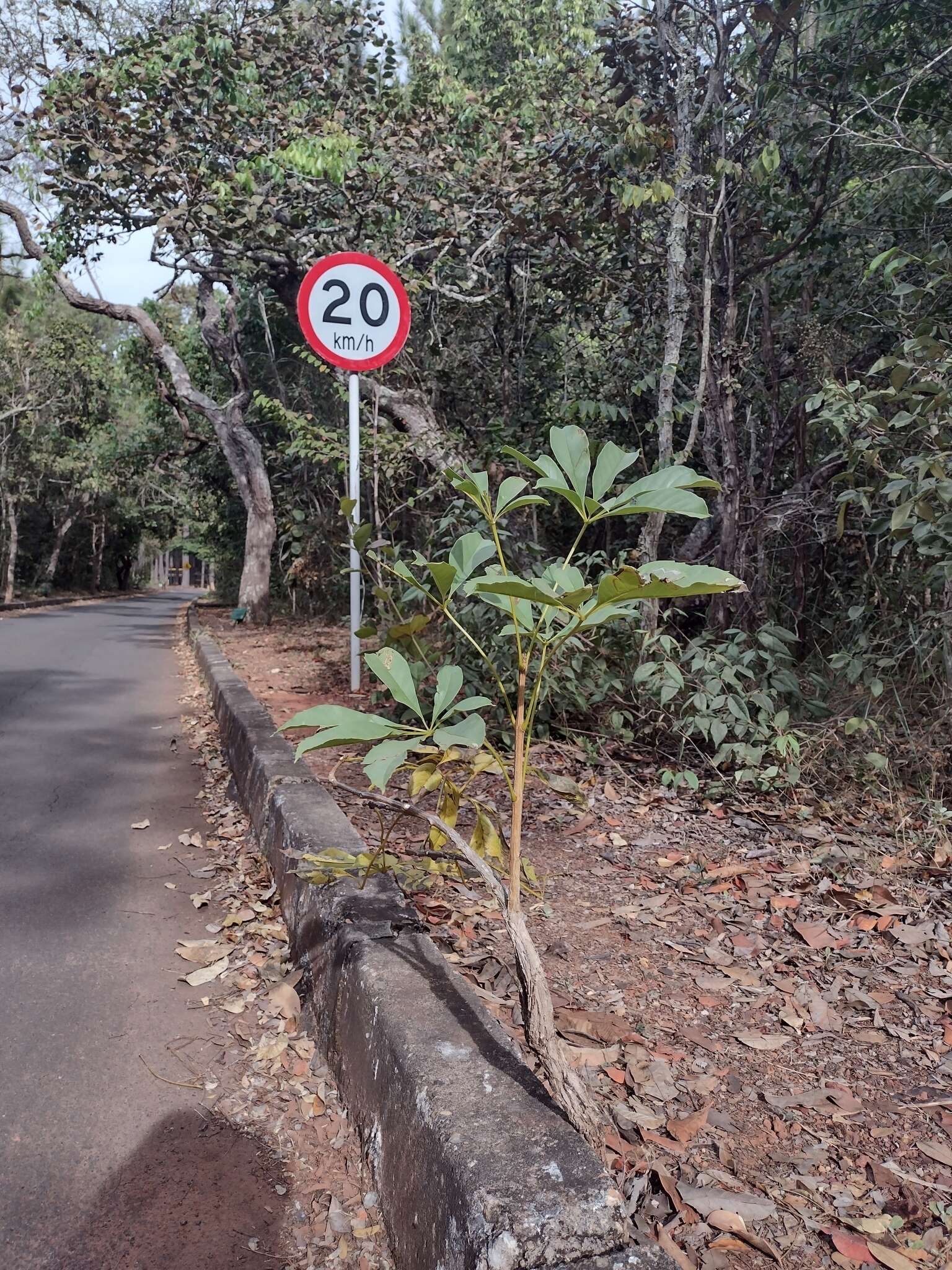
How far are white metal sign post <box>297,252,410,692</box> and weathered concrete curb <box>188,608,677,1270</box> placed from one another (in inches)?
119

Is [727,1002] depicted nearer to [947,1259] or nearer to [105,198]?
[947,1259]

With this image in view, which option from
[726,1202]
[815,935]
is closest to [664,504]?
[726,1202]

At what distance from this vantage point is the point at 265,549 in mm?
14312

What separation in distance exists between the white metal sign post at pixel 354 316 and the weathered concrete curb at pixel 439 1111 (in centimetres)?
303

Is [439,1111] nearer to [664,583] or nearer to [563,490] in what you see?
[664,583]

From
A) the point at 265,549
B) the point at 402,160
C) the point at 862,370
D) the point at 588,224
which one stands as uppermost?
the point at 402,160

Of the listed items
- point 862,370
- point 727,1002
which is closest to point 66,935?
point 727,1002

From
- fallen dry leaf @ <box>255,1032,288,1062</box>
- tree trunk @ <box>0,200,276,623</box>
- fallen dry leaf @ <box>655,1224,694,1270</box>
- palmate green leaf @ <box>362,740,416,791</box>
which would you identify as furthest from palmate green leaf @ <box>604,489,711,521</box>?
tree trunk @ <box>0,200,276,623</box>

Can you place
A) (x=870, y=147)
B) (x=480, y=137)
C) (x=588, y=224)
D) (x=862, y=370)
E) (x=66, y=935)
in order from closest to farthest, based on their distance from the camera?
1. (x=66, y=935)
2. (x=862, y=370)
3. (x=870, y=147)
4. (x=588, y=224)
5. (x=480, y=137)

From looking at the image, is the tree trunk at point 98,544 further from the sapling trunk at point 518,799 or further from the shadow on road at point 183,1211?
the sapling trunk at point 518,799

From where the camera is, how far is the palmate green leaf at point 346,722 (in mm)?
1680

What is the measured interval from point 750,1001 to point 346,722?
1519 millimetres

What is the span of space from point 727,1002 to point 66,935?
6.96 feet

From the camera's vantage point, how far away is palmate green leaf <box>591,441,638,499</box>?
5.53 ft
